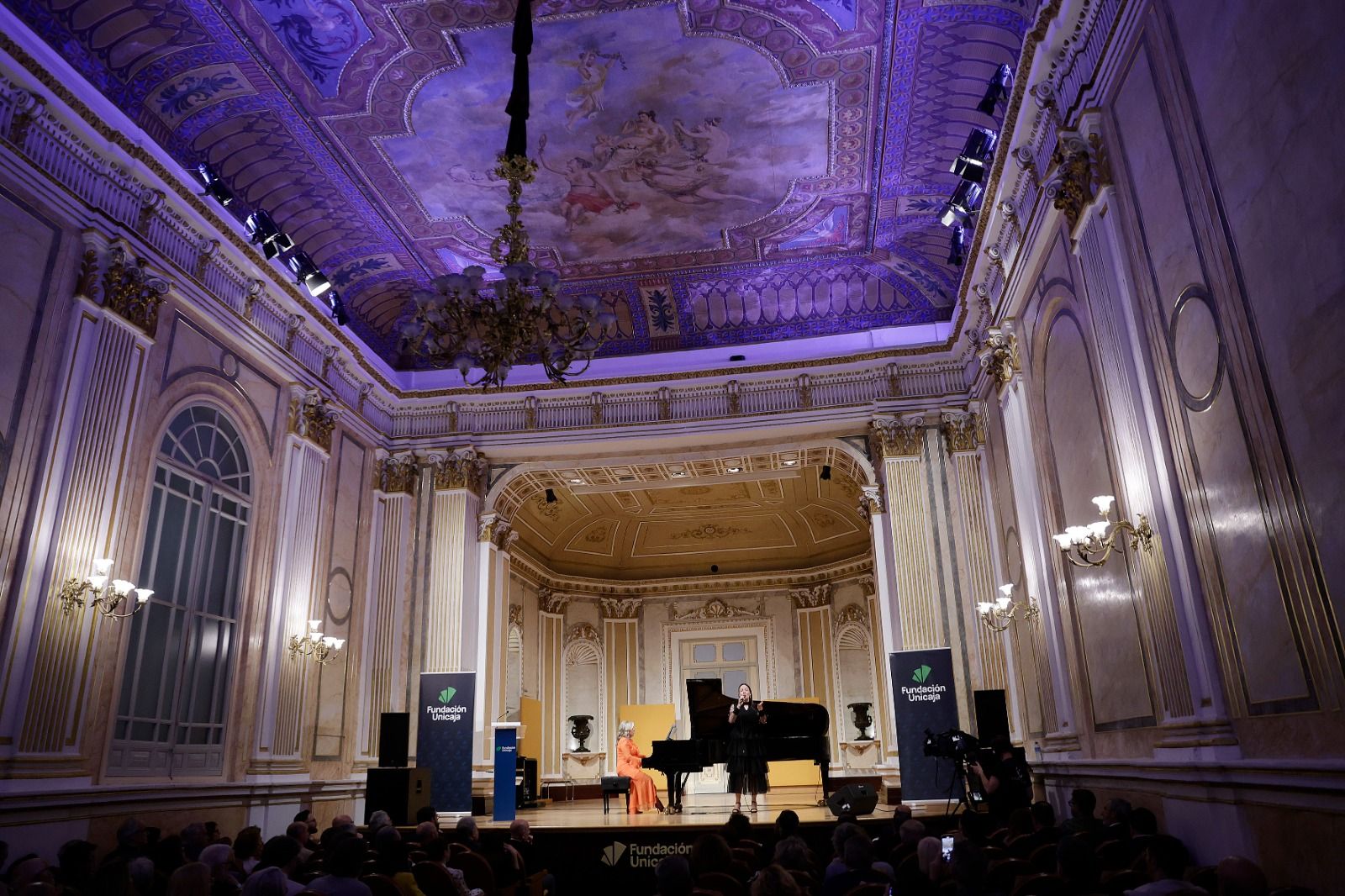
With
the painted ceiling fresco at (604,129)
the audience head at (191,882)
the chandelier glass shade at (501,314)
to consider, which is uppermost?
the painted ceiling fresco at (604,129)

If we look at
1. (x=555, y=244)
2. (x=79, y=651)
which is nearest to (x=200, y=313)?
(x=79, y=651)

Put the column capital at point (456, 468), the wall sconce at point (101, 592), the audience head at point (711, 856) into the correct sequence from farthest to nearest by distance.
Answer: the column capital at point (456, 468) → the wall sconce at point (101, 592) → the audience head at point (711, 856)

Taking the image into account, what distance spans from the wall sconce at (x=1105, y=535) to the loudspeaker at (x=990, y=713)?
3647mm

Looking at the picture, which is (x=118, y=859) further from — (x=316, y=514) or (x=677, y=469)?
(x=677, y=469)

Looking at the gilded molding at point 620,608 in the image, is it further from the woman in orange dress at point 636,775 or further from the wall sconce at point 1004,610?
the wall sconce at point 1004,610

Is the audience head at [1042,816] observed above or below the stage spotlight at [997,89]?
below

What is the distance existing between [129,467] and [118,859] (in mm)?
4049

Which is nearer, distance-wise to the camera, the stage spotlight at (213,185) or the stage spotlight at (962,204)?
the stage spotlight at (213,185)

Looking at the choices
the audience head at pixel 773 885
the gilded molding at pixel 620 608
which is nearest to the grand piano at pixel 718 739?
the gilded molding at pixel 620 608

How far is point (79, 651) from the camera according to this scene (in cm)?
737

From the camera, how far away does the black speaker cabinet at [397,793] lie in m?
10.4

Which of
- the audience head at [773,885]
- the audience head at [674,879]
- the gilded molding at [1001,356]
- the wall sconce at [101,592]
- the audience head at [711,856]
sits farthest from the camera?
the gilded molding at [1001,356]

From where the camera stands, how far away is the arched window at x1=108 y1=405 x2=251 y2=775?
27.2 ft

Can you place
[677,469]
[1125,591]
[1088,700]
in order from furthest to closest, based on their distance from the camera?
[677,469] → [1088,700] → [1125,591]
